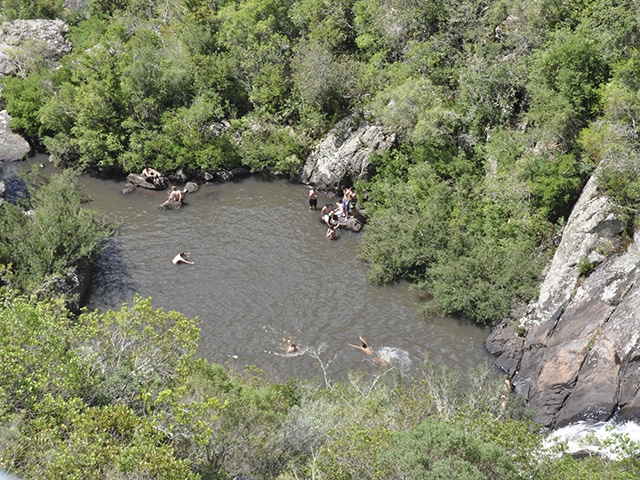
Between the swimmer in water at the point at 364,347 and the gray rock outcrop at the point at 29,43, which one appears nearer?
the swimmer in water at the point at 364,347

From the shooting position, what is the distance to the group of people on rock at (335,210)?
99.1 feet

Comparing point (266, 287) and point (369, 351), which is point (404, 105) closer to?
point (266, 287)

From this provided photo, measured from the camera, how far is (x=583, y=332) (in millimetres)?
20328

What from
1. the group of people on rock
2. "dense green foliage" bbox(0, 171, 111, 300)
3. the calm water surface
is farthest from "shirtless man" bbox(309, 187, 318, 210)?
"dense green foliage" bbox(0, 171, 111, 300)

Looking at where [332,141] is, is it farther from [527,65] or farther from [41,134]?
[41,134]

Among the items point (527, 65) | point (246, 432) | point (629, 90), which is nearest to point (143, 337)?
point (246, 432)

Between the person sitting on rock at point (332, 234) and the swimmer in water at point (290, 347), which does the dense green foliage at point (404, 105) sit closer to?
the person sitting on rock at point (332, 234)

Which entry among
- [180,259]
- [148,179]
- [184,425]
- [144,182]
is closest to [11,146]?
→ [144,182]

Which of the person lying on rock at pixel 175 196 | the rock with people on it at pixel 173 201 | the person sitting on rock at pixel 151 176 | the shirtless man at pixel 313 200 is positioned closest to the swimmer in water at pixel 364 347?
the shirtless man at pixel 313 200

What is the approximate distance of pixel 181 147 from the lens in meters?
34.2

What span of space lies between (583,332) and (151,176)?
23.7 meters

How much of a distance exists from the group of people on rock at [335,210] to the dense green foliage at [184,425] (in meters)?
14.0

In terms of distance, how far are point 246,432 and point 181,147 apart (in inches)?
917

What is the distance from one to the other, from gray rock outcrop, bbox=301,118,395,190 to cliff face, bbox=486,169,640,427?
11847 mm
